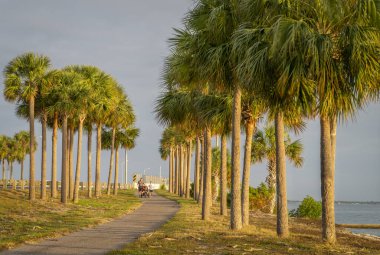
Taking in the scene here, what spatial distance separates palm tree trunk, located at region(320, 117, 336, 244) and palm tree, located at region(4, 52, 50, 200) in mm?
26980

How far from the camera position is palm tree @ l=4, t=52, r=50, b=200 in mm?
39250

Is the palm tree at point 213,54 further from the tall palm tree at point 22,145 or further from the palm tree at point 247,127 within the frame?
the tall palm tree at point 22,145

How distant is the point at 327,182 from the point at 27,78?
94.3ft

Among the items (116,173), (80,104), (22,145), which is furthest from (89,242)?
(22,145)

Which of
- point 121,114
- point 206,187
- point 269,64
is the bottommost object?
point 206,187

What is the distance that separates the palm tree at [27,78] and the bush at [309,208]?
856 inches

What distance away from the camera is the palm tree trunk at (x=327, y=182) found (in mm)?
16438

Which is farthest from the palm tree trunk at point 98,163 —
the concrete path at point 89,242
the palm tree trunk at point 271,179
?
the concrete path at point 89,242

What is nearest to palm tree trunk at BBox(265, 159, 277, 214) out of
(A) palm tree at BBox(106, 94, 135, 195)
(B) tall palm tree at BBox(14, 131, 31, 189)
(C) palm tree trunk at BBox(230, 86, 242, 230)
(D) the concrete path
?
(A) palm tree at BBox(106, 94, 135, 195)

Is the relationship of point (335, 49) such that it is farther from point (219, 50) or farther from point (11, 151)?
point (11, 151)

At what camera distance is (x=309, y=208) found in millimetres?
46188

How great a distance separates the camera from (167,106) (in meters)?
27.9

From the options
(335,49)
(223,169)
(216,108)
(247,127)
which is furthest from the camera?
(223,169)

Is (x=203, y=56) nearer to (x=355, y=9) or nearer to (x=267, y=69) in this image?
(x=267, y=69)
